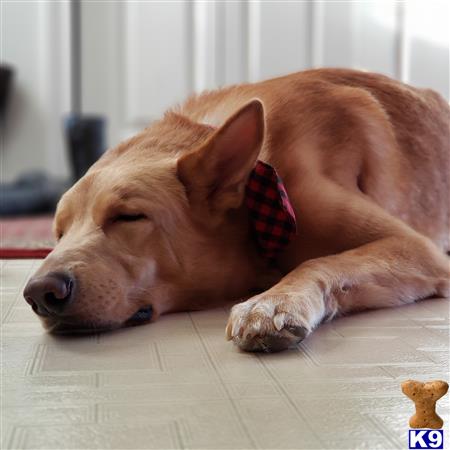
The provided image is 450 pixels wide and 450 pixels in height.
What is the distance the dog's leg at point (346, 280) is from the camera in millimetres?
1453

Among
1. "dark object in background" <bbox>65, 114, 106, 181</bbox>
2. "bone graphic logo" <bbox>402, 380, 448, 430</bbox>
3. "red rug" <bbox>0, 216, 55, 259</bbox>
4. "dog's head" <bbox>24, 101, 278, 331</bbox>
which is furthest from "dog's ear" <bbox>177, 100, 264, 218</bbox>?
"dark object in background" <bbox>65, 114, 106, 181</bbox>

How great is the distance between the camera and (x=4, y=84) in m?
5.91

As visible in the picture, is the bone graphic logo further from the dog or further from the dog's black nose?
the dog's black nose

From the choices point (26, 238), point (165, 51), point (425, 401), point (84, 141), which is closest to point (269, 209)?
point (425, 401)

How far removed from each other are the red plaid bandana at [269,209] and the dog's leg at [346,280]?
0.32 feet

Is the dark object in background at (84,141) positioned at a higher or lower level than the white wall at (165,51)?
lower

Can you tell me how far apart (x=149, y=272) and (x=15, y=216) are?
3.11 m

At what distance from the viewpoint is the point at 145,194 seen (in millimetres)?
1750

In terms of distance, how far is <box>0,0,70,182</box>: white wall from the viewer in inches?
236

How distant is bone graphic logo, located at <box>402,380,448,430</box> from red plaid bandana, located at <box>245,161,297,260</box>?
2.42 ft

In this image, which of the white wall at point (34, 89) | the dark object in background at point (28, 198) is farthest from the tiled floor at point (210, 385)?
the white wall at point (34, 89)

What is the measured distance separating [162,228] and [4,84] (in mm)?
4552
